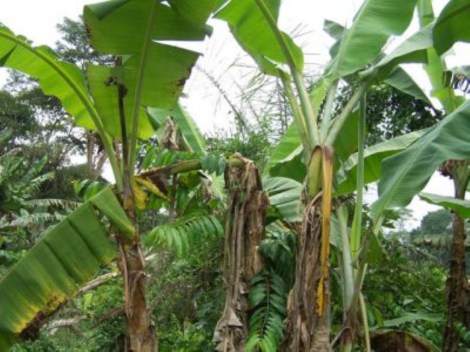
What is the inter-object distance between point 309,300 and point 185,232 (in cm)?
138

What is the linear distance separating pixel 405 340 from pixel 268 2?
272 centimetres

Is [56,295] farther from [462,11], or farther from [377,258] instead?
[462,11]

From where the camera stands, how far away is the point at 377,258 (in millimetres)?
4859

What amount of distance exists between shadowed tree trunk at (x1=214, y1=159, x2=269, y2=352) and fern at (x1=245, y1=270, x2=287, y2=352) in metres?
0.06

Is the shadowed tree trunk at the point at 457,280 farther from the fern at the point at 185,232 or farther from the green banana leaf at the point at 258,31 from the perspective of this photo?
the fern at the point at 185,232

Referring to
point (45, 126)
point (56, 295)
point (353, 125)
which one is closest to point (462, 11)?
point (353, 125)

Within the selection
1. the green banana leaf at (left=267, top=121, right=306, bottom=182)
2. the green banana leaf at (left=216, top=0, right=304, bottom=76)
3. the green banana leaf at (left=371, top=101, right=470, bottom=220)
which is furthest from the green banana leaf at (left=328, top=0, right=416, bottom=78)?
the green banana leaf at (left=267, top=121, right=306, bottom=182)

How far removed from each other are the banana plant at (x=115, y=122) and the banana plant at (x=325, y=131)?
610mm

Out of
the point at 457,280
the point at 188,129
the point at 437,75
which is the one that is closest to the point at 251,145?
the point at 188,129

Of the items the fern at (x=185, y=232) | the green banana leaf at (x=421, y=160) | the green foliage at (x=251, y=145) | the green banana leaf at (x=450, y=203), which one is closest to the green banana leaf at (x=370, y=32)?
the green banana leaf at (x=421, y=160)

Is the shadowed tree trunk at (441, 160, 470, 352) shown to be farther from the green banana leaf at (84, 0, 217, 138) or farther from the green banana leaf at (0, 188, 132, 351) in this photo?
the green banana leaf at (0, 188, 132, 351)

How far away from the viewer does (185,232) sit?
180 inches

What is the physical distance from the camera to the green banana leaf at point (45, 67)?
4148 mm

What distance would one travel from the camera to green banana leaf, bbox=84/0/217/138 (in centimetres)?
378
